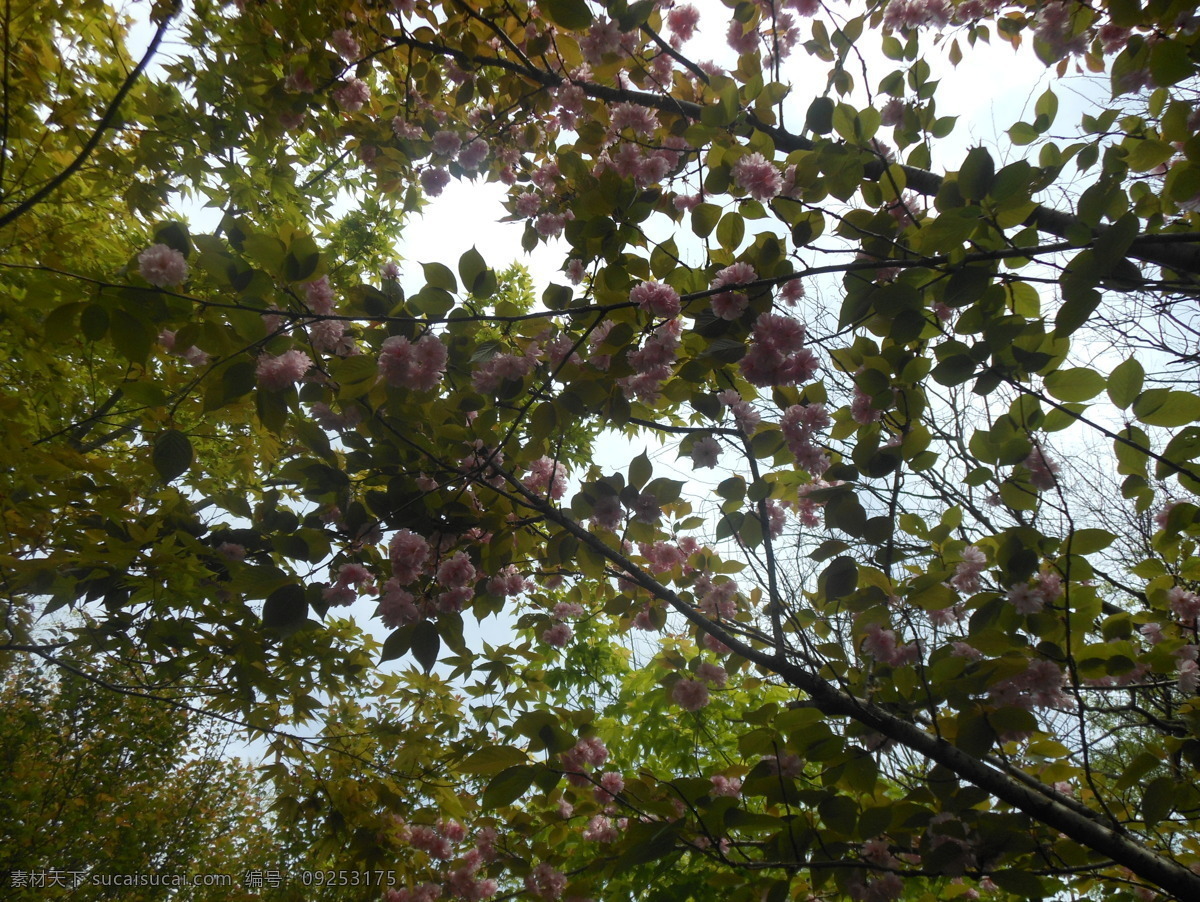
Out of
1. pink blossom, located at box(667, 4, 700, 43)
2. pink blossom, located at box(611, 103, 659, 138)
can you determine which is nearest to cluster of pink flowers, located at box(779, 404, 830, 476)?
pink blossom, located at box(611, 103, 659, 138)

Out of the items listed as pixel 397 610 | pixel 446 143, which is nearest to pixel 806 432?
pixel 397 610

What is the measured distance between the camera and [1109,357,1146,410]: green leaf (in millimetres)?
1486

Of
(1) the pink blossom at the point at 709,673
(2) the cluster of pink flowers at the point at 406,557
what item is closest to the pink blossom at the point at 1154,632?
(1) the pink blossom at the point at 709,673

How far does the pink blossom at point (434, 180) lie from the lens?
335cm

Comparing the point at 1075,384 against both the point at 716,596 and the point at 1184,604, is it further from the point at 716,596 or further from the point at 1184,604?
the point at 716,596

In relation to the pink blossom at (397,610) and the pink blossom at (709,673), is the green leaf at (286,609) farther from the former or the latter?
the pink blossom at (709,673)

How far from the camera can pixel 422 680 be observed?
351 cm

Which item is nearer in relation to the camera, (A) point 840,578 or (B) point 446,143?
(A) point 840,578

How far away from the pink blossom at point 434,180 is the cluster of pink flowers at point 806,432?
2.47 metres

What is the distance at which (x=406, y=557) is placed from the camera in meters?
2.07

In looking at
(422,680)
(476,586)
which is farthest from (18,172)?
(422,680)

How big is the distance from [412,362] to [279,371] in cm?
35

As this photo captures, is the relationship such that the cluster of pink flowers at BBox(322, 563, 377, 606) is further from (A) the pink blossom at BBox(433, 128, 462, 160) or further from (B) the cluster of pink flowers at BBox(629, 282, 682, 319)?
(A) the pink blossom at BBox(433, 128, 462, 160)

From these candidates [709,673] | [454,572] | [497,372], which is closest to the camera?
[497,372]
